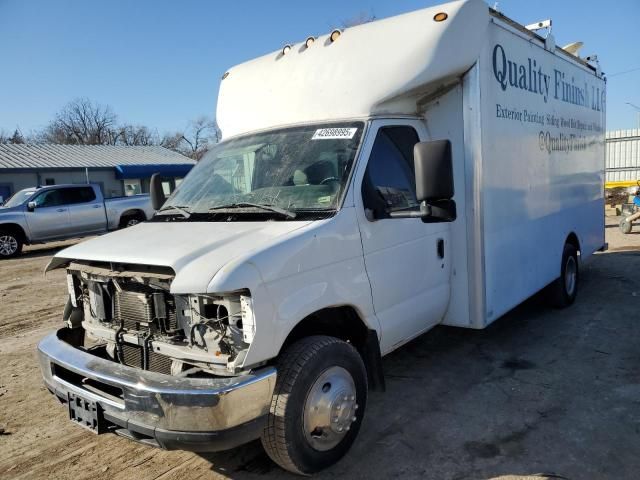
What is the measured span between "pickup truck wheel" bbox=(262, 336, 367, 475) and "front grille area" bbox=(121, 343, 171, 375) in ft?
2.34

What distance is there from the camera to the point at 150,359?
3.21m

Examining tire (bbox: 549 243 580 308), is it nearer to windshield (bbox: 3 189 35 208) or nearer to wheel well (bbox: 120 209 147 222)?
wheel well (bbox: 120 209 147 222)

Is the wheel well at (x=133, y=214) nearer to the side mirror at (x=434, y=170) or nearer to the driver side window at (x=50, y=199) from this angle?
the driver side window at (x=50, y=199)

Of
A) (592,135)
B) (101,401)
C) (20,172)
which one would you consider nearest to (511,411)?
(101,401)

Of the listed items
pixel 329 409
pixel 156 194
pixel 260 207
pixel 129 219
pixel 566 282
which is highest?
pixel 156 194

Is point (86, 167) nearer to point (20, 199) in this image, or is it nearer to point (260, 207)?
point (20, 199)

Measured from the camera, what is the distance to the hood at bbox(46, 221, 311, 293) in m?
2.80

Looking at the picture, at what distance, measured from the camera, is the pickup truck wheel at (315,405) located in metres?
2.97

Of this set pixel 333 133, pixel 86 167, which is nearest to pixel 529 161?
pixel 333 133

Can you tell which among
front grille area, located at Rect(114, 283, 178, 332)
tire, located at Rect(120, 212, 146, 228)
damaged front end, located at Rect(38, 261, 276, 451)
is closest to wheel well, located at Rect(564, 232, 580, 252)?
damaged front end, located at Rect(38, 261, 276, 451)

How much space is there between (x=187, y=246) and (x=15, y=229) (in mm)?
14686

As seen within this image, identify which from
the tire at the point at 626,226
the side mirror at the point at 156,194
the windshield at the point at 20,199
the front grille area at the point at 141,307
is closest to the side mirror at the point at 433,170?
the front grille area at the point at 141,307

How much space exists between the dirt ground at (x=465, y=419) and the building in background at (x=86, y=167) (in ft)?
72.8

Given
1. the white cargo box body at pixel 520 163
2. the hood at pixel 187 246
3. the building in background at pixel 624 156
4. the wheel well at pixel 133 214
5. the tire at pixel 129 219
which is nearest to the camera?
the hood at pixel 187 246
